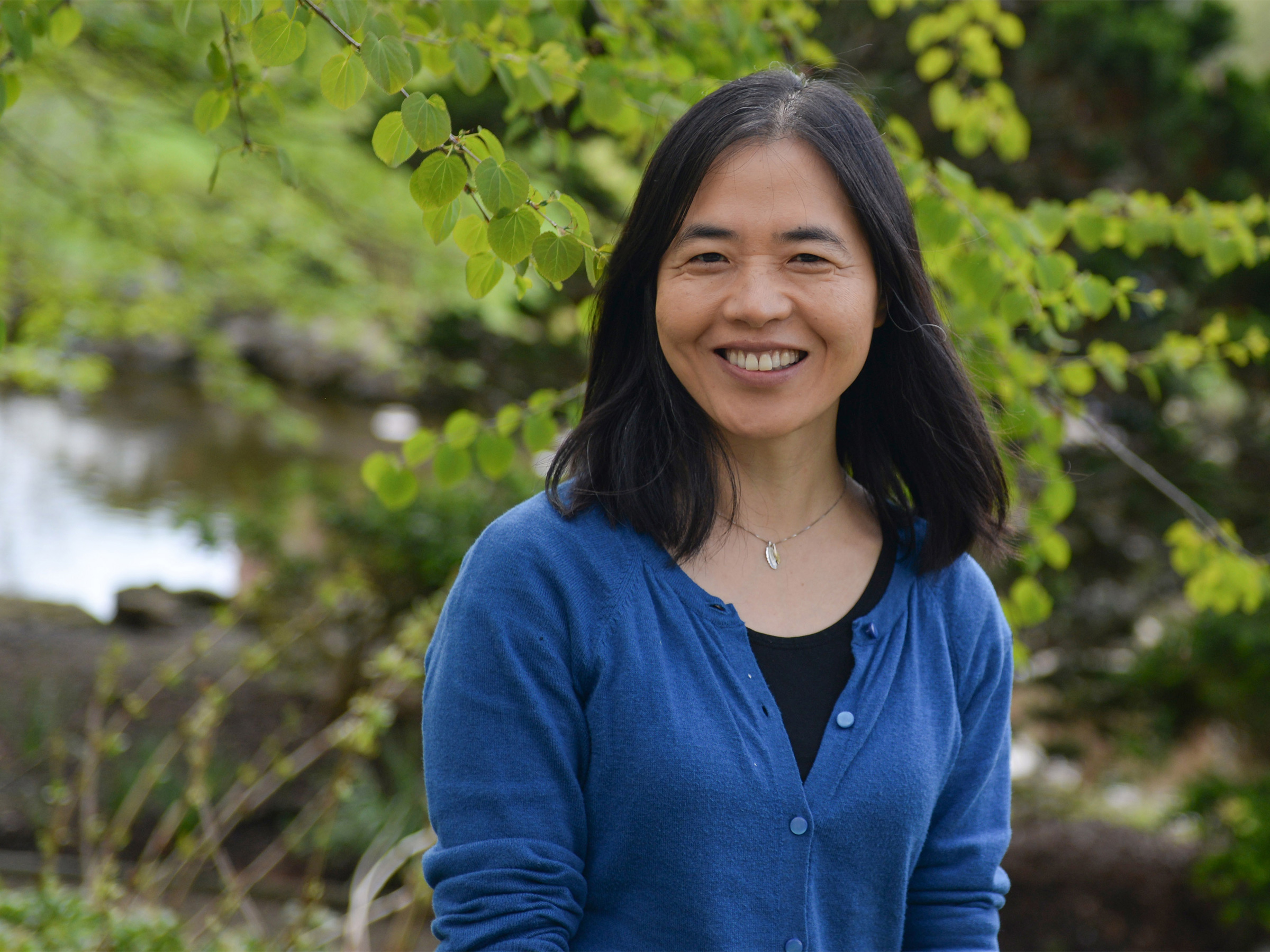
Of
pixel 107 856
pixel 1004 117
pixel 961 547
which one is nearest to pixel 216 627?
pixel 107 856

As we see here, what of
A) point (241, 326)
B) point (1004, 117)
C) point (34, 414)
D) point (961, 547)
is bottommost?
point (961, 547)

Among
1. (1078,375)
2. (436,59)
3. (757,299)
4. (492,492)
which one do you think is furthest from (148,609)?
(757,299)

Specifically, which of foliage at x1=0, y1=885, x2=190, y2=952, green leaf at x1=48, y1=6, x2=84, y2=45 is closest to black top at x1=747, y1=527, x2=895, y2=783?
green leaf at x1=48, y1=6, x2=84, y2=45

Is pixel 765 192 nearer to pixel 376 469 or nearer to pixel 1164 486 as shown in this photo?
pixel 376 469

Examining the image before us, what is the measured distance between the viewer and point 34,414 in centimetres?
1805

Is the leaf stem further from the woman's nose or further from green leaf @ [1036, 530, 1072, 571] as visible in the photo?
green leaf @ [1036, 530, 1072, 571]

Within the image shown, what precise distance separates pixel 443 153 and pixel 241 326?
20037mm

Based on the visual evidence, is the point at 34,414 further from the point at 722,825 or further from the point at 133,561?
A: the point at 722,825

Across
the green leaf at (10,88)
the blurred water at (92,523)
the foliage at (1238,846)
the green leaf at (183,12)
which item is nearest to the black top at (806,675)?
the green leaf at (183,12)

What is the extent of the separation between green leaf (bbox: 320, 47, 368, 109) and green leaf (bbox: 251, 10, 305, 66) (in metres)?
0.05

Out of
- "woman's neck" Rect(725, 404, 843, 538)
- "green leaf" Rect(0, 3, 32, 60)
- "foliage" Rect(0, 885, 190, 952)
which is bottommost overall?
"foliage" Rect(0, 885, 190, 952)

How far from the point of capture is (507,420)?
216 centimetres

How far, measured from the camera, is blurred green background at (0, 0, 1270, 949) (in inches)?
180

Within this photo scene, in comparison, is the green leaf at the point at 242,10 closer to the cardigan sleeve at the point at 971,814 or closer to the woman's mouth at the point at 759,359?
the woman's mouth at the point at 759,359
